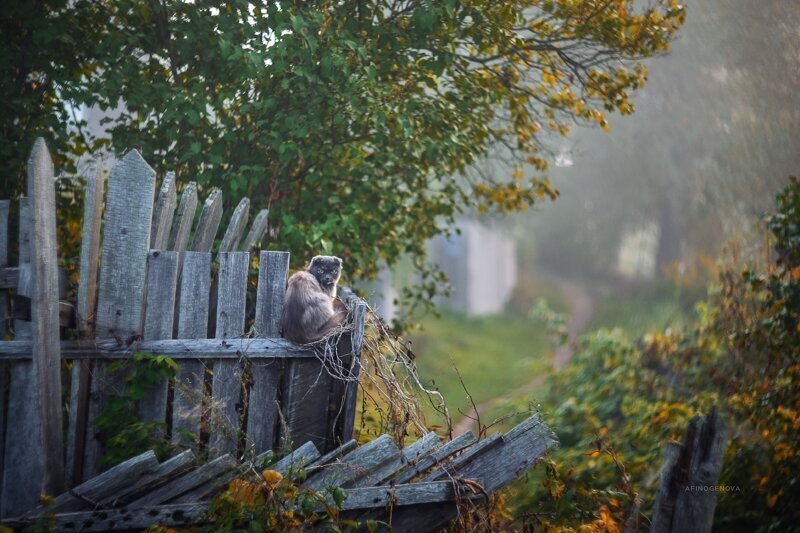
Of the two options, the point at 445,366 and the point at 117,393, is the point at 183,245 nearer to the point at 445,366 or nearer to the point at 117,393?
the point at 117,393

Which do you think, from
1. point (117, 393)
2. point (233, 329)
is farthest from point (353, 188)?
point (117, 393)

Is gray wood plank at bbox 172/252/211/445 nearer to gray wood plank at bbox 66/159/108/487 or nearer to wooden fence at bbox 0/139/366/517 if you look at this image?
wooden fence at bbox 0/139/366/517

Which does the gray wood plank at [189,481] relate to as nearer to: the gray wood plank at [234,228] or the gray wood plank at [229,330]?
the gray wood plank at [229,330]

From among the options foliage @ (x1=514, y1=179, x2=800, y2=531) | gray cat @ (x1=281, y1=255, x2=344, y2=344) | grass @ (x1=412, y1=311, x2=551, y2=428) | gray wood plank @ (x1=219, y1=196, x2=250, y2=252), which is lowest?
grass @ (x1=412, y1=311, x2=551, y2=428)

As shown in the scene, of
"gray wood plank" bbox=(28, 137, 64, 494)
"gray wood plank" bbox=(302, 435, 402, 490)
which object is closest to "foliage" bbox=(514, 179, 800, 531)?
"gray wood plank" bbox=(302, 435, 402, 490)

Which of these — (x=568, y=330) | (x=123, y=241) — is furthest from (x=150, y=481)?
(x=568, y=330)

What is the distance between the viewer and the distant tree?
5.18 metres

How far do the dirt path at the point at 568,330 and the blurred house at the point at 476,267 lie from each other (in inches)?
97.9

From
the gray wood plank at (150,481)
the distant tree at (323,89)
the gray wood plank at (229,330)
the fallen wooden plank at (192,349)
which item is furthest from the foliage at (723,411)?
the distant tree at (323,89)

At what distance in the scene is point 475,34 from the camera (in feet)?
18.8

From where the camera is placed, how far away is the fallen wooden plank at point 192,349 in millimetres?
3867

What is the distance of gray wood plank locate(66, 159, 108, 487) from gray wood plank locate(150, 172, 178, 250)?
35 cm

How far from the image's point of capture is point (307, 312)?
421 centimetres

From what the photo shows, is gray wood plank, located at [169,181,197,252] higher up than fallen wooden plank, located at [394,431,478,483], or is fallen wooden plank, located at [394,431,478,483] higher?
gray wood plank, located at [169,181,197,252]
